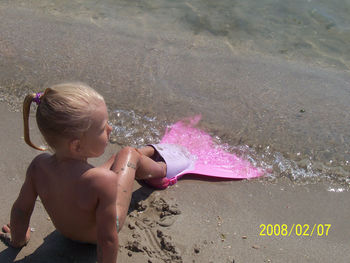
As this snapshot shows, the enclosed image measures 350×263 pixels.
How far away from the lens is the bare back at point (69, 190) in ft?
4.75

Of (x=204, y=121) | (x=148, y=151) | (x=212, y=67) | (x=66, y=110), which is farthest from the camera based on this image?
(x=212, y=67)

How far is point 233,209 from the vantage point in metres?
2.19

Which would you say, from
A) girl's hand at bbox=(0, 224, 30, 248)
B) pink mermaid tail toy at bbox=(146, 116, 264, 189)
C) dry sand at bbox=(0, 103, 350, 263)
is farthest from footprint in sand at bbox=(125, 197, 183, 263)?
girl's hand at bbox=(0, 224, 30, 248)

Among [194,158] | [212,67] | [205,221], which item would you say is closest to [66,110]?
[205,221]

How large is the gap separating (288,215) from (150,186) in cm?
80

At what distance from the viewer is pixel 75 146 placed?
4.62 feet

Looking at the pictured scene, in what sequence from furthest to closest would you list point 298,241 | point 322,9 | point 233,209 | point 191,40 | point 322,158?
point 322,9 → point 191,40 → point 322,158 → point 233,209 → point 298,241

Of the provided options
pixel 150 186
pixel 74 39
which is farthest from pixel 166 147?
pixel 74 39

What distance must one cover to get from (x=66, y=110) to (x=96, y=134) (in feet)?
0.53

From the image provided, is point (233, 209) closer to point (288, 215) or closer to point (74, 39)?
point (288, 215)
